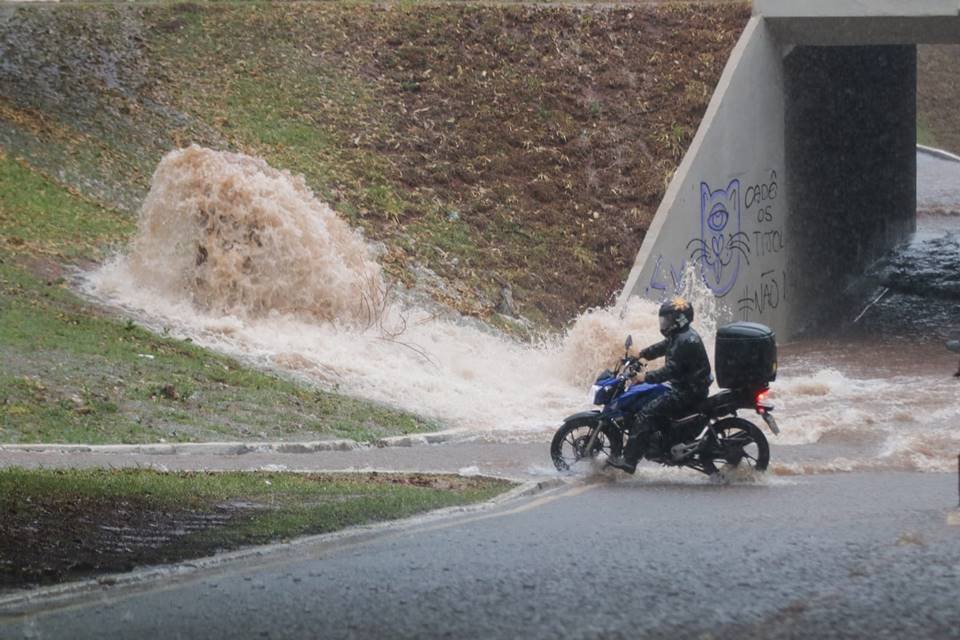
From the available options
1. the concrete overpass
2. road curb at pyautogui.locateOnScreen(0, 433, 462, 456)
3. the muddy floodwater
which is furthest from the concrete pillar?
road curb at pyautogui.locateOnScreen(0, 433, 462, 456)

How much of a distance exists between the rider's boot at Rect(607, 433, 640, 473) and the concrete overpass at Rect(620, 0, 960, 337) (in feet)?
36.7

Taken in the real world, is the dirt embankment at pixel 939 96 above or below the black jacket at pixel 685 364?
above

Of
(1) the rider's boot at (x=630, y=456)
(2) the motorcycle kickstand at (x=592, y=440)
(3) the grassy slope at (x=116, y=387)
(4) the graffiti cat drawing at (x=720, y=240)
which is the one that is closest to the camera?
(1) the rider's boot at (x=630, y=456)

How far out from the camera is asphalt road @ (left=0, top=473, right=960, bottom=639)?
6789mm

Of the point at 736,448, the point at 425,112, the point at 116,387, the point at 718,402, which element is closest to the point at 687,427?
the point at 718,402

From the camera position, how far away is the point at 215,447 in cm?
1404

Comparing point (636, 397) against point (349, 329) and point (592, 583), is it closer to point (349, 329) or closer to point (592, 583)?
point (592, 583)

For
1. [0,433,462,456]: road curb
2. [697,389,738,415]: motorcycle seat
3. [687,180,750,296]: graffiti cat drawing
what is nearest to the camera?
[697,389,738,415]: motorcycle seat

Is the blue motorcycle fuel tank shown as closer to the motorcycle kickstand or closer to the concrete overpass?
the motorcycle kickstand

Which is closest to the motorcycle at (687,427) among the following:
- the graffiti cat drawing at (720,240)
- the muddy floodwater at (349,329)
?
the muddy floodwater at (349,329)

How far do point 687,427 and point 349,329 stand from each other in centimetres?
911

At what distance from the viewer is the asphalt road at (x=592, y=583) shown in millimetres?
6789

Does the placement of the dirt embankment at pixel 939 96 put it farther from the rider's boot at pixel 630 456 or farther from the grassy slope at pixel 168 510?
the grassy slope at pixel 168 510

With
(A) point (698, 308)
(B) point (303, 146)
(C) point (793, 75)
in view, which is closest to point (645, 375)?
(A) point (698, 308)
